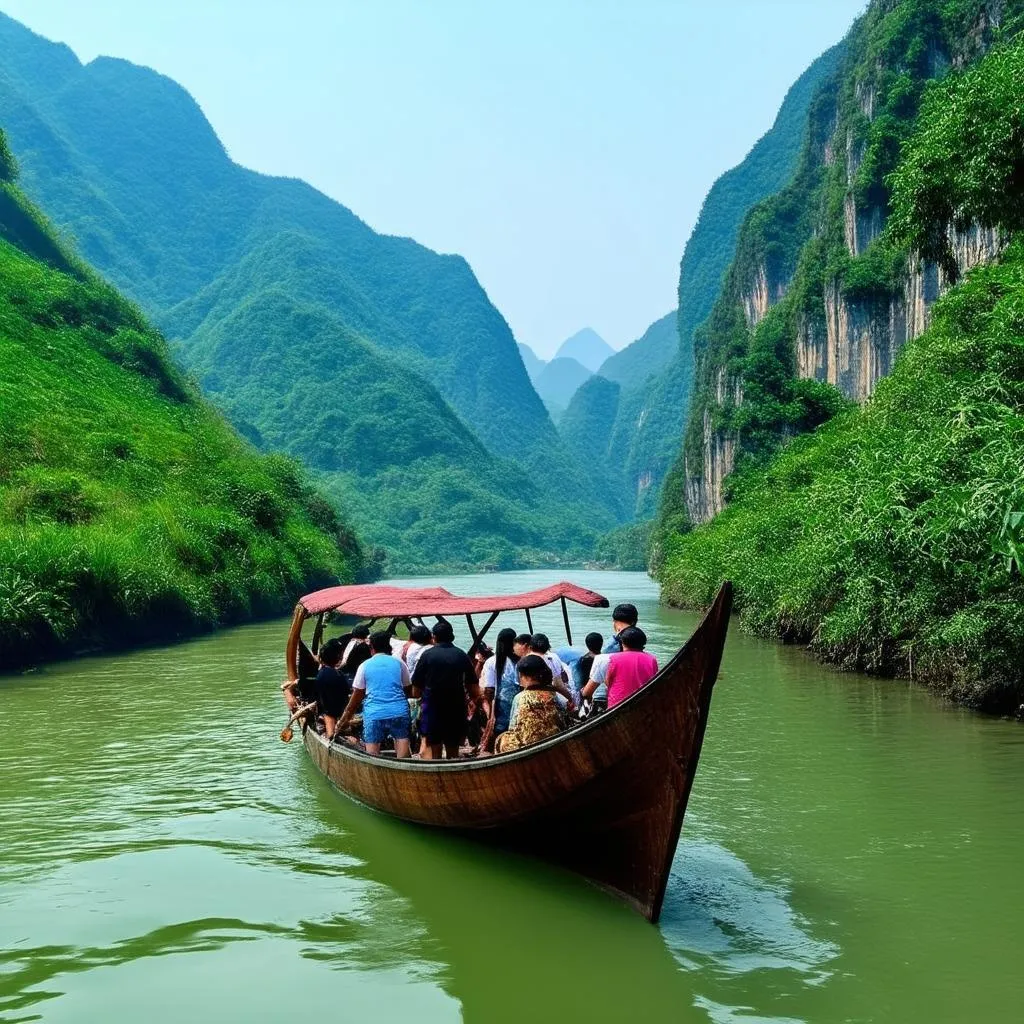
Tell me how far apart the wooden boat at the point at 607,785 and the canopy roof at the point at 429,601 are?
A: 1799 millimetres

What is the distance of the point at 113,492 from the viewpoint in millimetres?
28375

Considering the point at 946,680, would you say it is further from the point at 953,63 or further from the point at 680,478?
the point at 680,478

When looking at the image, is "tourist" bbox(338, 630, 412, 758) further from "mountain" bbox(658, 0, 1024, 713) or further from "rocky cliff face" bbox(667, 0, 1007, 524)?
"rocky cliff face" bbox(667, 0, 1007, 524)

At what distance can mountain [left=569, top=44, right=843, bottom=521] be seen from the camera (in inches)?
6009

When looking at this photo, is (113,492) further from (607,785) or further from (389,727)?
(607,785)

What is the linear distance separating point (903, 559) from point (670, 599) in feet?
90.5

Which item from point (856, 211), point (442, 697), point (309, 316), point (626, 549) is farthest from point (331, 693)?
point (309, 316)

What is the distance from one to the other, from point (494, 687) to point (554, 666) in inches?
20.9

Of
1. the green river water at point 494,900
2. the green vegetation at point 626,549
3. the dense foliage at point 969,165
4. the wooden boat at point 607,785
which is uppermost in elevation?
the dense foliage at point 969,165

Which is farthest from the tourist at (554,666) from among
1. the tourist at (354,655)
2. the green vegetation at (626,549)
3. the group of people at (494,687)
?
the green vegetation at (626,549)

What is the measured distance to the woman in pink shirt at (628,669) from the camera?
6934 mm

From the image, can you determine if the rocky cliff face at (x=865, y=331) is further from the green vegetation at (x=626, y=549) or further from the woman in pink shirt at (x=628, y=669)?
the green vegetation at (x=626, y=549)

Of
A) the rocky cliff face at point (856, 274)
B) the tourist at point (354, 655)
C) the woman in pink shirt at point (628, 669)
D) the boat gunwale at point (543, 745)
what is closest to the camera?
the boat gunwale at point (543, 745)

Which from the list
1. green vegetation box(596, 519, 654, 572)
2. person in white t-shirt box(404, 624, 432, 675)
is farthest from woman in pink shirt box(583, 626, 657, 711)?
green vegetation box(596, 519, 654, 572)
